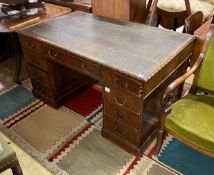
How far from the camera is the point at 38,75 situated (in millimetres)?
2184

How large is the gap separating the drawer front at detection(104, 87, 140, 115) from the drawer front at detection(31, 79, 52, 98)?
2.50 feet

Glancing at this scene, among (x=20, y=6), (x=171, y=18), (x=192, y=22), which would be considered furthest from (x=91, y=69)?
(x=171, y=18)

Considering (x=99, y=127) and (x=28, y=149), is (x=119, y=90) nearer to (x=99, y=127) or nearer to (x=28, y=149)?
(x=99, y=127)

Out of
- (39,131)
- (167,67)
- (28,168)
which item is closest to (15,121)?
(39,131)

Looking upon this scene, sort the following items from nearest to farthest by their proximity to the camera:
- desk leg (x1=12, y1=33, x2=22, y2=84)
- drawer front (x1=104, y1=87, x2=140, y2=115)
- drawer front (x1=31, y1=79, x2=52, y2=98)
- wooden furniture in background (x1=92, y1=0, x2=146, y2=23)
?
1. drawer front (x1=104, y1=87, x2=140, y2=115)
2. wooden furniture in background (x1=92, y1=0, x2=146, y2=23)
3. drawer front (x1=31, y1=79, x2=52, y2=98)
4. desk leg (x1=12, y1=33, x2=22, y2=84)

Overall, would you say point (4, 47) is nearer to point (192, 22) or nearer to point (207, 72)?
point (192, 22)

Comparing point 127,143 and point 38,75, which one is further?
point 38,75

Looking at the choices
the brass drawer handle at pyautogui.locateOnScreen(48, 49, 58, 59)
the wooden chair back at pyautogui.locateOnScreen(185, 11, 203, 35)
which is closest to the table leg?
the brass drawer handle at pyautogui.locateOnScreen(48, 49, 58, 59)

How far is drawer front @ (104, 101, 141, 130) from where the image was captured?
5.25 feet

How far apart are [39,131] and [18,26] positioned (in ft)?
3.11

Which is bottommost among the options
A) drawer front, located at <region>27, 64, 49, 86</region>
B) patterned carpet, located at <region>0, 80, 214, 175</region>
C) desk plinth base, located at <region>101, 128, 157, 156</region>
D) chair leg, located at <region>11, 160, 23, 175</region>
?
patterned carpet, located at <region>0, 80, 214, 175</region>

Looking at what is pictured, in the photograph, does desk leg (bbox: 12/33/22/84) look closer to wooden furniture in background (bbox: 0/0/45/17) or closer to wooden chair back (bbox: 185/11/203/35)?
wooden furniture in background (bbox: 0/0/45/17)

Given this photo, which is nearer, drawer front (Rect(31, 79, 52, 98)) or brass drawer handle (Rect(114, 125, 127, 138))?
brass drawer handle (Rect(114, 125, 127, 138))

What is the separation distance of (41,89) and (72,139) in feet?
2.06
